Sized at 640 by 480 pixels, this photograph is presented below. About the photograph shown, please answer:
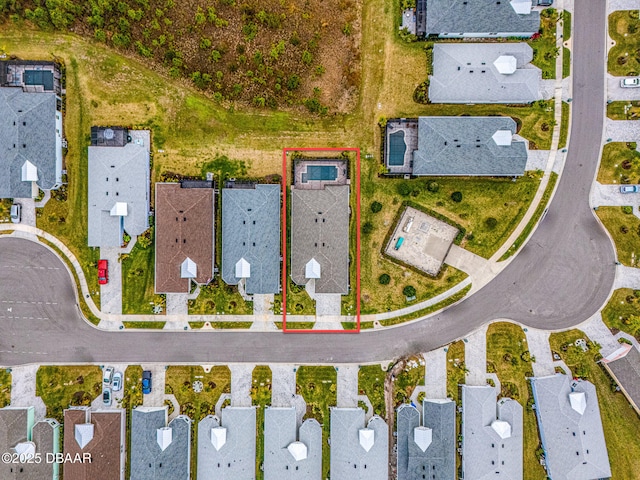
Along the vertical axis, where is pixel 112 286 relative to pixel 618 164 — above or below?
below

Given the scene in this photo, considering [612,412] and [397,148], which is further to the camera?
[612,412]

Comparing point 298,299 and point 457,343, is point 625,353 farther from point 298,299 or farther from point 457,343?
point 298,299

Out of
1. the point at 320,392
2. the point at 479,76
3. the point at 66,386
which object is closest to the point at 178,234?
the point at 66,386

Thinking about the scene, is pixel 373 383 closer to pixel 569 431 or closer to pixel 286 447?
pixel 286 447

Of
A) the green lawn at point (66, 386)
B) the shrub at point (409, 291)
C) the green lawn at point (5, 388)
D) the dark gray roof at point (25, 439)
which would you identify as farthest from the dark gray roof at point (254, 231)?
the green lawn at point (5, 388)

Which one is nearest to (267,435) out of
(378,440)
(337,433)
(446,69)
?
(337,433)

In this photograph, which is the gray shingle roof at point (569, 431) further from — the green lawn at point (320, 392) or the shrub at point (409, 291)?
the green lawn at point (320, 392)

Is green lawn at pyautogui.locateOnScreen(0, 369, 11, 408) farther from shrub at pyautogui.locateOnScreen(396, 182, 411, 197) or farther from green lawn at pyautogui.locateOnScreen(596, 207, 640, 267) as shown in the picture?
green lawn at pyautogui.locateOnScreen(596, 207, 640, 267)
